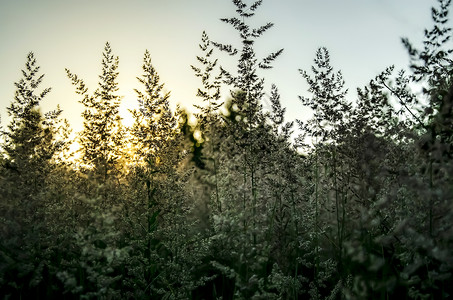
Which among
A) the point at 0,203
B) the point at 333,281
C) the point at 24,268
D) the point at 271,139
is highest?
the point at 271,139

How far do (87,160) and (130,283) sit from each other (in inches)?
62.6

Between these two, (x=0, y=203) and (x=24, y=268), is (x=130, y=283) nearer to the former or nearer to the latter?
(x=24, y=268)

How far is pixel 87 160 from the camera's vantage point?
4254 mm

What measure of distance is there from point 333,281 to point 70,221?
2.52 metres

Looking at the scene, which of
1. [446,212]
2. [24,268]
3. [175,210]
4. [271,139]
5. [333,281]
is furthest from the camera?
[271,139]

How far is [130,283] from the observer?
127 inches

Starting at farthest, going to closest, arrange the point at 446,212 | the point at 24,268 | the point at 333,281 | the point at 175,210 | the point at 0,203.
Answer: the point at 333,281
the point at 175,210
the point at 0,203
the point at 24,268
the point at 446,212

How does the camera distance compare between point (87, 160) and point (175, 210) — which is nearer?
point (175, 210)

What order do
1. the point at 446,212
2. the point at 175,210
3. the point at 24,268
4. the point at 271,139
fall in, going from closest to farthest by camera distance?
1. the point at 446,212
2. the point at 24,268
3. the point at 175,210
4. the point at 271,139

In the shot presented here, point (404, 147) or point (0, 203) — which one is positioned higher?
Result: point (404, 147)

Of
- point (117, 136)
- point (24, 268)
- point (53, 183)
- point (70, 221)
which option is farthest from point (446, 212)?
point (53, 183)

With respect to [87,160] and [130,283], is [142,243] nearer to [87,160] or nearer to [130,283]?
[130,283]

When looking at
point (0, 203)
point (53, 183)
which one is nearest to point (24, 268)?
point (0, 203)

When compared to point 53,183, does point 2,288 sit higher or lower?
Answer: lower
